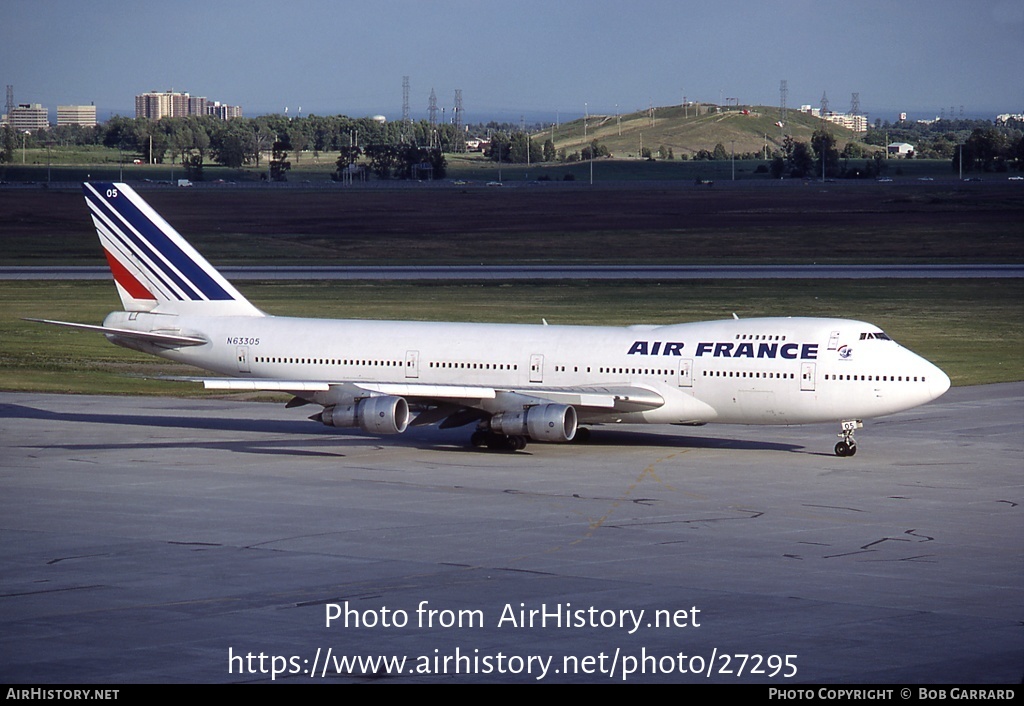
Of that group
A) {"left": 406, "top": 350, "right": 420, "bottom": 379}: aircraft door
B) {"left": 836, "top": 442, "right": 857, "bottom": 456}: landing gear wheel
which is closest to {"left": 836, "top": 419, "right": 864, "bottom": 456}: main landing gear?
{"left": 836, "top": 442, "right": 857, "bottom": 456}: landing gear wheel

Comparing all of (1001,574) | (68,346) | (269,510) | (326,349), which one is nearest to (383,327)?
(326,349)

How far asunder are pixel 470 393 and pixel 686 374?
21.9 ft

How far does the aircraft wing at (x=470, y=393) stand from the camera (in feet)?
139

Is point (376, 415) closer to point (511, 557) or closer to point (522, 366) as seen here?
point (522, 366)

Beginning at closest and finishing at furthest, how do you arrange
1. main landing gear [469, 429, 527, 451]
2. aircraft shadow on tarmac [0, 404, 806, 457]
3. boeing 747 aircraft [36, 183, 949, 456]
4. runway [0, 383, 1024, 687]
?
1. runway [0, 383, 1024, 687]
2. boeing 747 aircraft [36, 183, 949, 456]
3. main landing gear [469, 429, 527, 451]
4. aircraft shadow on tarmac [0, 404, 806, 457]

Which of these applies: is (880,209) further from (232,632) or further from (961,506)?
(232,632)

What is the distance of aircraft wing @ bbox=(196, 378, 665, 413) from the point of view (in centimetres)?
4241

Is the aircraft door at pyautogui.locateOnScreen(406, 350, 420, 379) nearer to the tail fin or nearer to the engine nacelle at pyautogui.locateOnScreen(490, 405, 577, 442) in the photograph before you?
the engine nacelle at pyautogui.locateOnScreen(490, 405, 577, 442)

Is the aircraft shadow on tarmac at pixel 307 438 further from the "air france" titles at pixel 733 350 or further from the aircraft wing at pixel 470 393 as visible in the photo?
the "air france" titles at pixel 733 350

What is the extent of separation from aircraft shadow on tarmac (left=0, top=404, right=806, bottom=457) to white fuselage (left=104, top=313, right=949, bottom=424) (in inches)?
82.4

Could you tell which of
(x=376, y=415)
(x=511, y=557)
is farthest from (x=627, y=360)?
(x=511, y=557)

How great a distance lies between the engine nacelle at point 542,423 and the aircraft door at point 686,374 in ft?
11.9

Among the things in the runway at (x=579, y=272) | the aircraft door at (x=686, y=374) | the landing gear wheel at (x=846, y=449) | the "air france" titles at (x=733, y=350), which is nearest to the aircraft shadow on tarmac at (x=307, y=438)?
the landing gear wheel at (x=846, y=449)

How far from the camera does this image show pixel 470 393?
140 ft
